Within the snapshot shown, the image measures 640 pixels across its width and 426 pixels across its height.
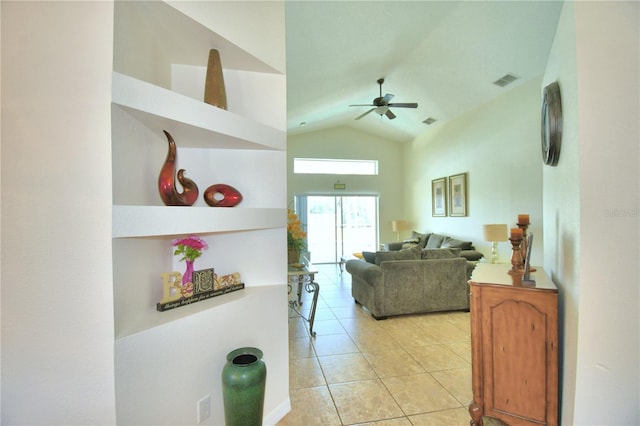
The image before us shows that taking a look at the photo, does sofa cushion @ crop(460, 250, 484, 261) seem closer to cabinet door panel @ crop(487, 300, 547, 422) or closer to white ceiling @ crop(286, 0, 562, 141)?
white ceiling @ crop(286, 0, 562, 141)

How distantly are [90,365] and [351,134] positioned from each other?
7.64 metres

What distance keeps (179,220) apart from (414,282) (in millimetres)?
3091

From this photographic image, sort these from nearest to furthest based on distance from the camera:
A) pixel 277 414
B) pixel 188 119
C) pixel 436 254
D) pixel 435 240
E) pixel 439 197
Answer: pixel 188 119 < pixel 277 414 < pixel 436 254 < pixel 435 240 < pixel 439 197

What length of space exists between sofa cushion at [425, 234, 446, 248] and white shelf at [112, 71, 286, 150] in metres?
5.27

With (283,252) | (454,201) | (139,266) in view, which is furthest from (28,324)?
(454,201)

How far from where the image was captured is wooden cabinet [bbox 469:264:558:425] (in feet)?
5.26

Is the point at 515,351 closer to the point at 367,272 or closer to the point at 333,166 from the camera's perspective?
the point at 367,272

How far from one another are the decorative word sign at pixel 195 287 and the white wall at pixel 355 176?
5.68 metres

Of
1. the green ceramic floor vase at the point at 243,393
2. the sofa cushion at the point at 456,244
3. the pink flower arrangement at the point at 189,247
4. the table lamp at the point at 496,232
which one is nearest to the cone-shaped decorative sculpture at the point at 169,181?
the pink flower arrangement at the point at 189,247

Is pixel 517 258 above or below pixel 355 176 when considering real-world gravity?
below

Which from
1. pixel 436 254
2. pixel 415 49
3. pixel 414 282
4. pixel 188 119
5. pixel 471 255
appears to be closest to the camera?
pixel 188 119

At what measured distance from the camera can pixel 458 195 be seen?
236 inches

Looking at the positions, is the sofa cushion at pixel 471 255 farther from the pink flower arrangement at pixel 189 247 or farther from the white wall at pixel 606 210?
the pink flower arrangement at pixel 189 247

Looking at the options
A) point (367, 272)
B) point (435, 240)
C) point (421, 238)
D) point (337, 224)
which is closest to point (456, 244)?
point (435, 240)
